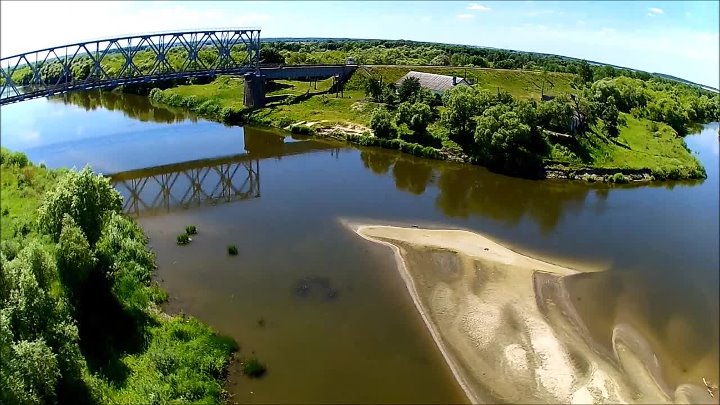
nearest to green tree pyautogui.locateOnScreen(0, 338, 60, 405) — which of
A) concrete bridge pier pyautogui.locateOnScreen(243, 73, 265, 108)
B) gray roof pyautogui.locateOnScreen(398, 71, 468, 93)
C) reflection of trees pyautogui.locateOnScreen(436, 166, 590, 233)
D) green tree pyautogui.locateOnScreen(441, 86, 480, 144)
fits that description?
reflection of trees pyautogui.locateOnScreen(436, 166, 590, 233)

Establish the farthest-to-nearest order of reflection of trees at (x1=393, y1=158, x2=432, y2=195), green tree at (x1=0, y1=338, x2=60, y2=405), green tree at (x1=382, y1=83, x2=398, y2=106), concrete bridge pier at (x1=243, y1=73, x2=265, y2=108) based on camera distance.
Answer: concrete bridge pier at (x1=243, y1=73, x2=265, y2=108), green tree at (x1=382, y1=83, x2=398, y2=106), reflection of trees at (x1=393, y1=158, x2=432, y2=195), green tree at (x1=0, y1=338, x2=60, y2=405)

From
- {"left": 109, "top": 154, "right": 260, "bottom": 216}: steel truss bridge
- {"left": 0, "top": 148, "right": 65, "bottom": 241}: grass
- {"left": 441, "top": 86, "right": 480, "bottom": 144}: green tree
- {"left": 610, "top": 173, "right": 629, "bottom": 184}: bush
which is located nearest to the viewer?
{"left": 0, "top": 148, "right": 65, "bottom": 241}: grass

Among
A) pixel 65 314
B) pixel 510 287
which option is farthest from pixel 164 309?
pixel 510 287

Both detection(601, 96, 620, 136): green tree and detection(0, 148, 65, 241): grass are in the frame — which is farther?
detection(601, 96, 620, 136): green tree

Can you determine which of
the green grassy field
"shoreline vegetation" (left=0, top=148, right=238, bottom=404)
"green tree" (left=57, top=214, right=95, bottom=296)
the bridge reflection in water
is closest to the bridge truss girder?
the bridge reflection in water

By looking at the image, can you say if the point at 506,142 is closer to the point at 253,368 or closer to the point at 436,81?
the point at 436,81

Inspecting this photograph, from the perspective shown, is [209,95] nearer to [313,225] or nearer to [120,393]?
[313,225]

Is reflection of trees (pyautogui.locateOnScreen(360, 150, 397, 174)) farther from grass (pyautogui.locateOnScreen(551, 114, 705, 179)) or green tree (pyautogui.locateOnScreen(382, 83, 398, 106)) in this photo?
grass (pyautogui.locateOnScreen(551, 114, 705, 179))

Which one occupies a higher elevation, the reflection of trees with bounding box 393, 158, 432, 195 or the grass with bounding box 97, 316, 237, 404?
the reflection of trees with bounding box 393, 158, 432, 195

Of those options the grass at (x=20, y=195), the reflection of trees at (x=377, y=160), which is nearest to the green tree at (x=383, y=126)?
the reflection of trees at (x=377, y=160)

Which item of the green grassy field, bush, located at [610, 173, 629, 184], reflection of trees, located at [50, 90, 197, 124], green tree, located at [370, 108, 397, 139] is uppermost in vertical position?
the green grassy field
